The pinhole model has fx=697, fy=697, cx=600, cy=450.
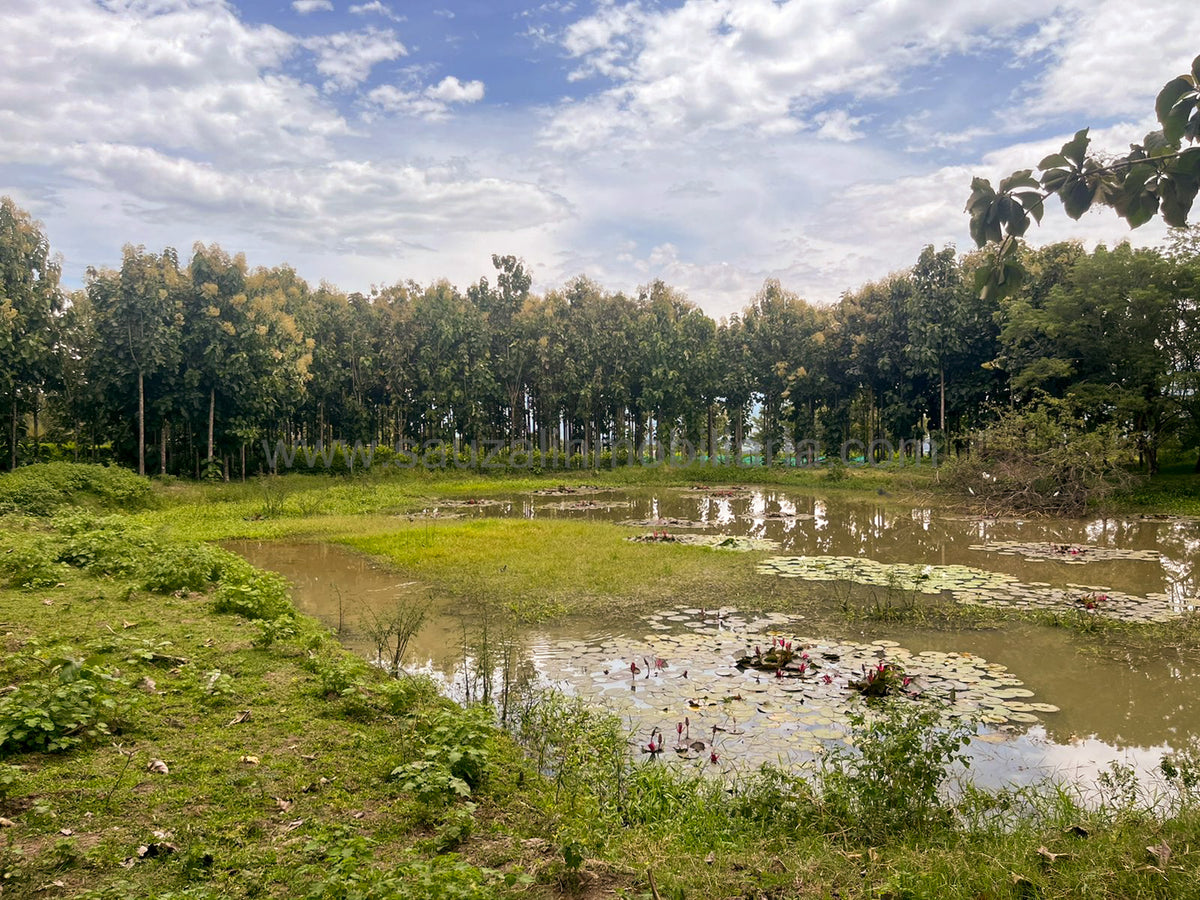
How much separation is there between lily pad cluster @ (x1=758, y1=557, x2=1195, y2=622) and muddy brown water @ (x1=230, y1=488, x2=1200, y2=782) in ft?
1.58

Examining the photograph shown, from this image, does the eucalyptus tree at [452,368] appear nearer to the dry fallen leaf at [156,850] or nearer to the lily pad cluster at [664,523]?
the lily pad cluster at [664,523]

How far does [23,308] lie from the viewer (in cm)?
2238

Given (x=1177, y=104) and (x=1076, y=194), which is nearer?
(x=1177, y=104)

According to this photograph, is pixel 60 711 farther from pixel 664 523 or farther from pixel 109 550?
pixel 664 523

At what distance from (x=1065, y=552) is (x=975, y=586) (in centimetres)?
467

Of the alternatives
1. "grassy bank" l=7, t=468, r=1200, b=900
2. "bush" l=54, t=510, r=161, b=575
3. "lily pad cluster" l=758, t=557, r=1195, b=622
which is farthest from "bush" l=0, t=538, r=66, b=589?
"lily pad cluster" l=758, t=557, r=1195, b=622

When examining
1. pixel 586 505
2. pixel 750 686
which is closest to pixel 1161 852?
pixel 750 686

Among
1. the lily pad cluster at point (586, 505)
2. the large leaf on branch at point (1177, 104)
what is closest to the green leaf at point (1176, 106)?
the large leaf on branch at point (1177, 104)

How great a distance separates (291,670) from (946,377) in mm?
34084

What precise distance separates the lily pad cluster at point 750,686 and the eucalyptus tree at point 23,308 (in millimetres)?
22885

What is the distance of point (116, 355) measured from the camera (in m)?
26.6

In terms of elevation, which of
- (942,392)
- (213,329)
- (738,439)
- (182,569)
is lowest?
Answer: (182,569)

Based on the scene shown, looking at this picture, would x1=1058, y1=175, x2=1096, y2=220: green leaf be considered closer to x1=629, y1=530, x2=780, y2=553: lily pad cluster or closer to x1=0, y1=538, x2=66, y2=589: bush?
x1=0, y1=538, x2=66, y2=589: bush

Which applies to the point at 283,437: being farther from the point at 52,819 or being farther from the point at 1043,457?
the point at 52,819
